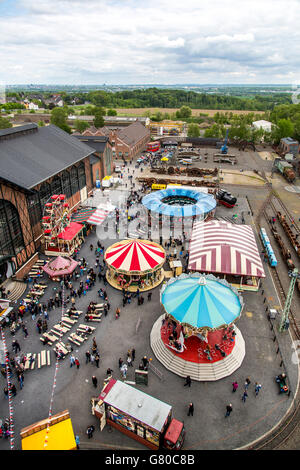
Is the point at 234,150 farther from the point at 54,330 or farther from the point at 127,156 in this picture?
the point at 54,330

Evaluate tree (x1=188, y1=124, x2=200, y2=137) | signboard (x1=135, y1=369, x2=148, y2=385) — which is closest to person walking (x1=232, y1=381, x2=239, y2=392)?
signboard (x1=135, y1=369, x2=148, y2=385)

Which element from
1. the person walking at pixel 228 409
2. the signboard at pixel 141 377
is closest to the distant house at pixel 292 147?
the person walking at pixel 228 409

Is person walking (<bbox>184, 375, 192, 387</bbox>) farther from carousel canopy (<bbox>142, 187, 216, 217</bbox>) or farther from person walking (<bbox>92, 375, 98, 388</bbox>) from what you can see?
carousel canopy (<bbox>142, 187, 216, 217</bbox>)

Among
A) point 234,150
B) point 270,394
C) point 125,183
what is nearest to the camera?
point 270,394

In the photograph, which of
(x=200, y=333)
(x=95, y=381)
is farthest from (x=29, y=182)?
(x=200, y=333)

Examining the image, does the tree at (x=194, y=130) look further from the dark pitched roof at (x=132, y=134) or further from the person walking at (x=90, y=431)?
the person walking at (x=90, y=431)

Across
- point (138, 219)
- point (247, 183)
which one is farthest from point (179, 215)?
point (247, 183)
